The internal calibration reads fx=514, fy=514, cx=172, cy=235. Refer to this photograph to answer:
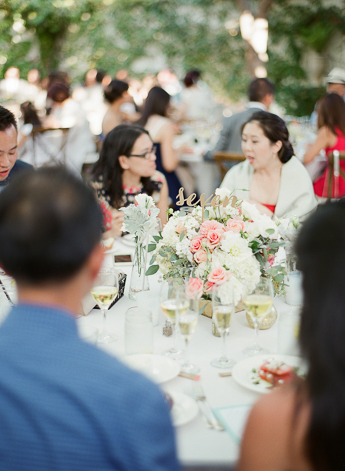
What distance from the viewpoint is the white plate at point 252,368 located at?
1219 millimetres

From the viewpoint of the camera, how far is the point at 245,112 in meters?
4.41

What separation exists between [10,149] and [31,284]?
1.64 metres

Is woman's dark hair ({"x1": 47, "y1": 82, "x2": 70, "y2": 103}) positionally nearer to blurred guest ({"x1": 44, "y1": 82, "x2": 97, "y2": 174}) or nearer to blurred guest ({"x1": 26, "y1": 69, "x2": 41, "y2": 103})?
blurred guest ({"x1": 44, "y1": 82, "x2": 97, "y2": 174})

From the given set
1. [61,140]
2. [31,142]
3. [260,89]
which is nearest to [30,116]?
[31,142]

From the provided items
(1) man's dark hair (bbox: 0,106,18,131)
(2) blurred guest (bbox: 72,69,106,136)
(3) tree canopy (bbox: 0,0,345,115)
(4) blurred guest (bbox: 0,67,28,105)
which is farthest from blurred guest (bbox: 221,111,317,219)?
(3) tree canopy (bbox: 0,0,345,115)

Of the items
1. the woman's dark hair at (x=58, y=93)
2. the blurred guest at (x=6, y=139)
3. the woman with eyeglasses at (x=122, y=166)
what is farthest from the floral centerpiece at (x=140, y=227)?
the woman's dark hair at (x=58, y=93)

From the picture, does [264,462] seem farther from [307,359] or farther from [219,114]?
[219,114]

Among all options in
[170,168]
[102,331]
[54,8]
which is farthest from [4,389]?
[54,8]

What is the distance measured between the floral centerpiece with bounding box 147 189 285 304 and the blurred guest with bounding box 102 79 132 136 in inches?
139

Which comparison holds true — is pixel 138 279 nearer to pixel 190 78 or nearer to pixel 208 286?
pixel 208 286

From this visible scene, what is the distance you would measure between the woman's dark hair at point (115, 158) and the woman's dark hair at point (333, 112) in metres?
2.00

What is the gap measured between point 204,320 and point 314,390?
915 mm

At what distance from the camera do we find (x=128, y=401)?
2.51 feet

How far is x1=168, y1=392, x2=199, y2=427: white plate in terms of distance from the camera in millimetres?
1088
